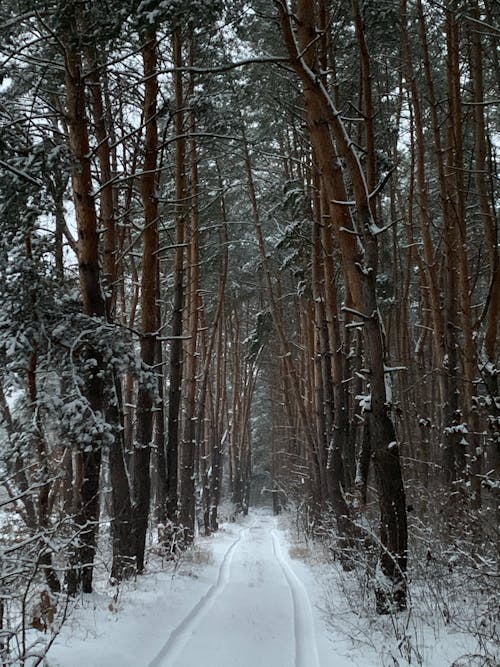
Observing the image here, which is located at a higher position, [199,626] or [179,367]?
[179,367]

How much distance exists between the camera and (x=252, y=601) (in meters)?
7.69

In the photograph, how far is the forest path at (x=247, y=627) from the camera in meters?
4.98

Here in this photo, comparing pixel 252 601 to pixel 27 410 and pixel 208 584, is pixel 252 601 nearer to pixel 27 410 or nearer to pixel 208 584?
pixel 208 584

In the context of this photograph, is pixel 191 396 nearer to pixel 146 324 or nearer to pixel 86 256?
pixel 146 324

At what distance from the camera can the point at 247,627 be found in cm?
614

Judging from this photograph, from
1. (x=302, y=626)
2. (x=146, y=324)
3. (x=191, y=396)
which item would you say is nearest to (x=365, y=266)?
(x=146, y=324)

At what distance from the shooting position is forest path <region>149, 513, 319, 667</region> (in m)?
4.98

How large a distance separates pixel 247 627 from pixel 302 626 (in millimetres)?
698

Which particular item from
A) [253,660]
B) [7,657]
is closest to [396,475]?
[253,660]

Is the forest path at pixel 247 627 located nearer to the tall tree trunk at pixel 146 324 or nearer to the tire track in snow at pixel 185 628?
the tire track in snow at pixel 185 628

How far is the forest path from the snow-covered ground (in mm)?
10

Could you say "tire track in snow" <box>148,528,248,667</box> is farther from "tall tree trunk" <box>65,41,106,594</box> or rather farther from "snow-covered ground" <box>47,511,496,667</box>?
"tall tree trunk" <box>65,41,106,594</box>

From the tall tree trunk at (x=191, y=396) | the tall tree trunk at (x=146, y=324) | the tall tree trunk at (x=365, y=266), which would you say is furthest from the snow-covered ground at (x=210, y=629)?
the tall tree trunk at (x=191, y=396)

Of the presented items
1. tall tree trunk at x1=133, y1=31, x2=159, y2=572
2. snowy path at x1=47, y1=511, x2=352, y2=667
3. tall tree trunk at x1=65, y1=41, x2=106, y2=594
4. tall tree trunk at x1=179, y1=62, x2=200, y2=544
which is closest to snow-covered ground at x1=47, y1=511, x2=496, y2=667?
snowy path at x1=47, y1=511, x2=352, y2=667
